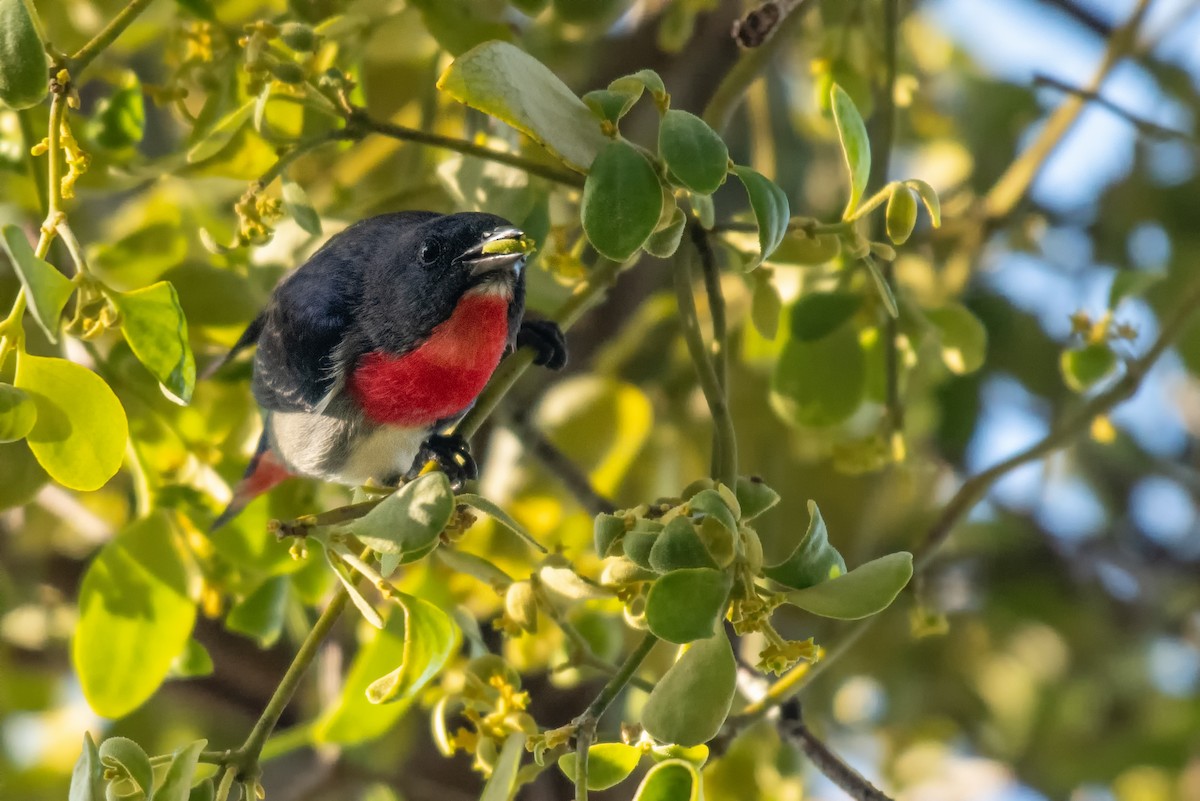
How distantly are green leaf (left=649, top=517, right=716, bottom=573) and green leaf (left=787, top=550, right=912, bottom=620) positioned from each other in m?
0.07

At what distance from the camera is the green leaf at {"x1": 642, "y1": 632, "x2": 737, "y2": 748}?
72 cm

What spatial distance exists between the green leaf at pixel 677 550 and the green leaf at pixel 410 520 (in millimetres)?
116

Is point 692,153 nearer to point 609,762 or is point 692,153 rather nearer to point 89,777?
point 609,762

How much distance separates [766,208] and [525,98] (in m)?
0.15

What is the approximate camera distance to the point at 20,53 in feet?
2.50

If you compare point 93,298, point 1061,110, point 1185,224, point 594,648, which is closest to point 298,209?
point 93,298

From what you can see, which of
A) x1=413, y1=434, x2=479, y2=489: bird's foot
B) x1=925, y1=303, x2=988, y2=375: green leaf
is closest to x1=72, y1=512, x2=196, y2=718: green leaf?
x1=413, y1=434, x2=479, y2=489: bird's foot

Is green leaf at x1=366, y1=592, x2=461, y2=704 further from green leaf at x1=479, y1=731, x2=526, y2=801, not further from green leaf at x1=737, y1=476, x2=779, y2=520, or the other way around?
green leaf at x1=737, y1=476, x2=779, y2=520

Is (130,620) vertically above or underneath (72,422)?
underneath

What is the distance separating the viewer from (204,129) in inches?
40.6

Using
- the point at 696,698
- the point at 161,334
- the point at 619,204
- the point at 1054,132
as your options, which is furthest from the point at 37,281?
the point at 1054,132

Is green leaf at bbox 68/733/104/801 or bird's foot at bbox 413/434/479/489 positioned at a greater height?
green leaf at bbox 68/733/104/801

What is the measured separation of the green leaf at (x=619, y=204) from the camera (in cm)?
73

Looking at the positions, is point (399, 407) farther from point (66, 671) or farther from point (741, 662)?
point (66, 671)
